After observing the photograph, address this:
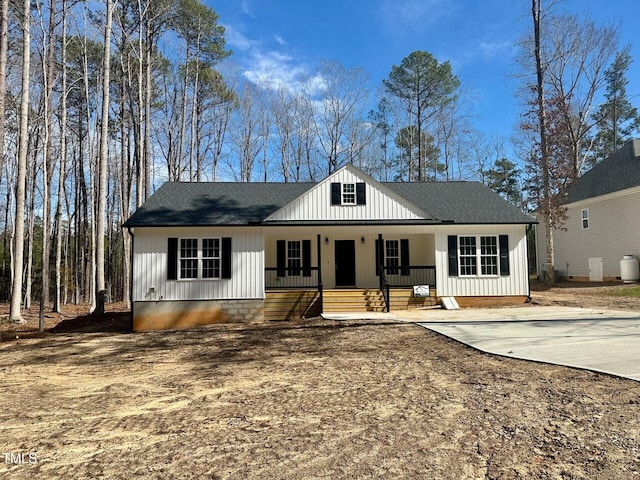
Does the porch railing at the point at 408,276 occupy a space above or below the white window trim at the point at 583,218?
below

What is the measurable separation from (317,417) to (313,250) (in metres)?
11.6

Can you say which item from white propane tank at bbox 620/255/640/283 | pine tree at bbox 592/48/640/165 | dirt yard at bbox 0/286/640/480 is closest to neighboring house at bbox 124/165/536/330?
dirt yard at bbox 0/286/640/480

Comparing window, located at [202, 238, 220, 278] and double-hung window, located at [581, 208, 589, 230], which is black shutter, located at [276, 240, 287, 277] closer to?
window, located at [202, 238, 220, 278]

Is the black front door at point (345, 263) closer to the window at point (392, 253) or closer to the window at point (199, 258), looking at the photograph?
the window at point (392, 253)

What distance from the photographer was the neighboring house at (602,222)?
64.9 ft

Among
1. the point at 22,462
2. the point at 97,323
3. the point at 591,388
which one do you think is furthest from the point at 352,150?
the point at 22,462

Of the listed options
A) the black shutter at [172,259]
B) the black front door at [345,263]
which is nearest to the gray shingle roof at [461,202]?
the black front door at [345,263]

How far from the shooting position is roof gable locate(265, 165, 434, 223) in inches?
532

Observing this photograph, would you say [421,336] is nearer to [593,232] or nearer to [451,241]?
[451,241]

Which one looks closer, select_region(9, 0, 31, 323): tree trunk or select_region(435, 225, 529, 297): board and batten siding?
select_region(9, 0, 31, 323): tree trunk

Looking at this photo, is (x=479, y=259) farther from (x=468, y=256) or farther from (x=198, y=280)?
(x=198, y=280)

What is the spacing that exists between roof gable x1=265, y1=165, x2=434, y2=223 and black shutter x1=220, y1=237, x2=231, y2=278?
2113 millimetres

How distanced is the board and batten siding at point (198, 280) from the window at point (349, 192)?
3.01 m

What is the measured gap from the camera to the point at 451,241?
45.9 feet
